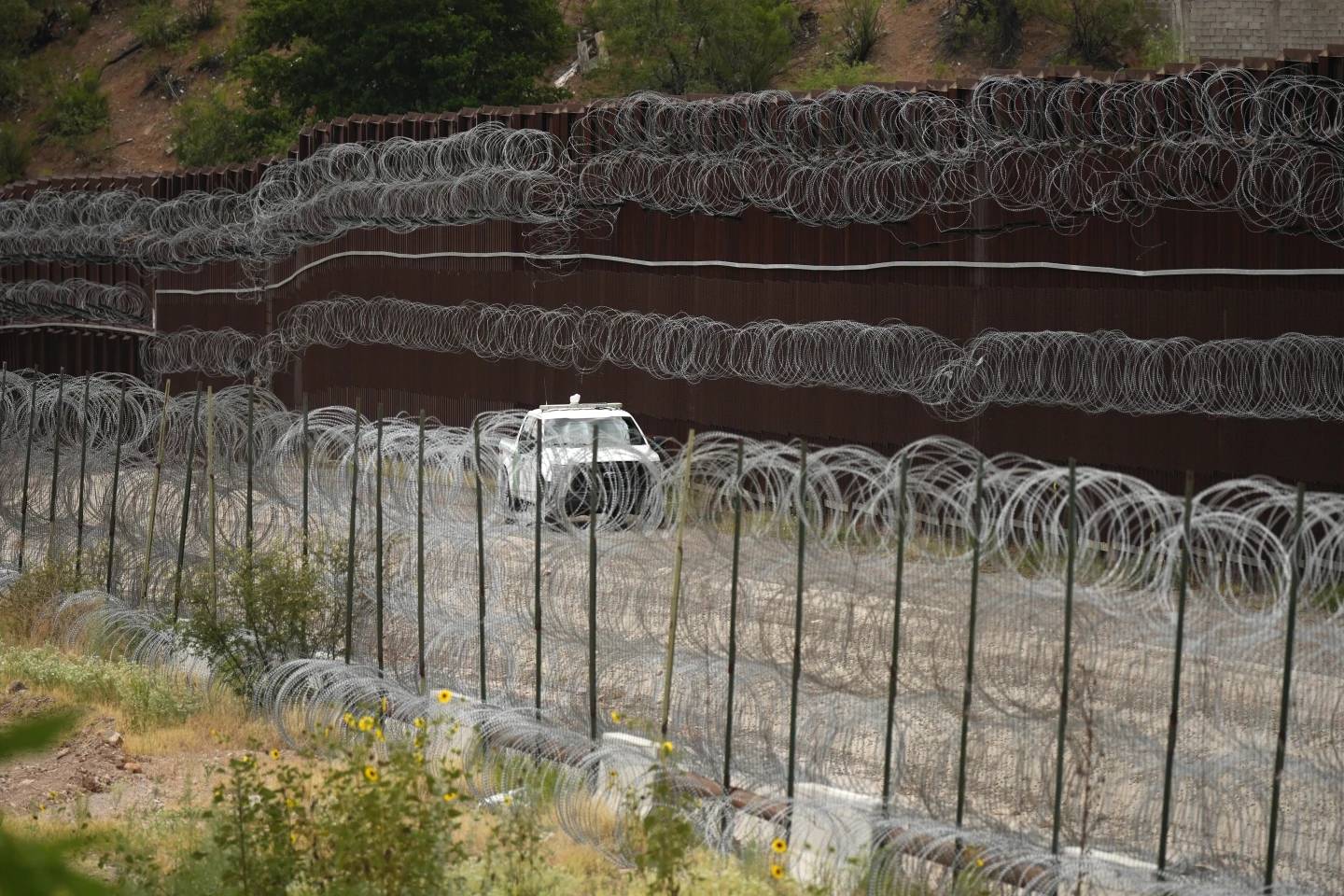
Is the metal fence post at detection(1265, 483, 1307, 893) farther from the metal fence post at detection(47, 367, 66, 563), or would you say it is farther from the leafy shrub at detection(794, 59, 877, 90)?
the leafy shrub at detection(794, 59, 877, 90)

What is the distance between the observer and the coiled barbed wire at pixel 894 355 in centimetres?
1414

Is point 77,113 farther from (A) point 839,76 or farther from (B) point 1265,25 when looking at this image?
(B) point 1265,25

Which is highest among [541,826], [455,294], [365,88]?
[365,88]

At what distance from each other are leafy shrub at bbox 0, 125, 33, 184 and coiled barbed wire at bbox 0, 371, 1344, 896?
52.4 meters

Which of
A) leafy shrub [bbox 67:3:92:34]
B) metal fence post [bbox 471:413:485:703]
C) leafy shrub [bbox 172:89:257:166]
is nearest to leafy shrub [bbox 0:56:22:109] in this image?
leafy shrub [bbox 67:3:92:34]

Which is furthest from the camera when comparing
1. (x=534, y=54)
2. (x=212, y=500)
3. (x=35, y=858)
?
(x=534, y=54)

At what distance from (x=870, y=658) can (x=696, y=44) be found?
41134mm

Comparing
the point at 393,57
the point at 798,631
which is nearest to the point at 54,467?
the point at 798,631

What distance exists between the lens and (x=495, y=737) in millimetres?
8195

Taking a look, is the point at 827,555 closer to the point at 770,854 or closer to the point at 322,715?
the point at 770,854

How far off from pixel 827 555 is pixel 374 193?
16.3 metres

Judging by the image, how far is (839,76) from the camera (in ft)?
145

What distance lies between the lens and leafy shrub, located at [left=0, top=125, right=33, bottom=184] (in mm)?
58281

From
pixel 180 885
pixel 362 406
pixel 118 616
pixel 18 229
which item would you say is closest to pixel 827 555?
pixel 180 885
